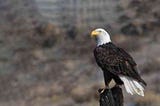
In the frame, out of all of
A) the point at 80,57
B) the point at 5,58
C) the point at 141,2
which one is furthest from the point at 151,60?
the point at 141,2

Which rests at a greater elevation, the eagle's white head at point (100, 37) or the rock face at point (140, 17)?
the rock face at point (140, 17)

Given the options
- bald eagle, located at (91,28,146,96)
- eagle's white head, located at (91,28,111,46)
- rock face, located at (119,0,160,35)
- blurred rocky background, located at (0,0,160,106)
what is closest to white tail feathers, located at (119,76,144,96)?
bald eagle, located at (91,28,146,96)

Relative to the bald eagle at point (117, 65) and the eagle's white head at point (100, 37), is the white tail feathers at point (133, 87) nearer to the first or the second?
the bald eagle at point (117, 65)

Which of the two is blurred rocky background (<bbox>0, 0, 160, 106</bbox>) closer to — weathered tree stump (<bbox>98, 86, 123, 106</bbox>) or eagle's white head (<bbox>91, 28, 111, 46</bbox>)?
eagle's white head (<bbox>91, 28, 111, 46</bbox>)

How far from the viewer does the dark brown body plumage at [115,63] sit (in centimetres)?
696

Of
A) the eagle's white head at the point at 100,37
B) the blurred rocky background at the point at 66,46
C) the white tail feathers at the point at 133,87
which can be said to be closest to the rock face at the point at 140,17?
the blurred rocky background at the point at 66,46

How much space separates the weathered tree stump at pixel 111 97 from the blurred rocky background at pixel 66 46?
12571 mm

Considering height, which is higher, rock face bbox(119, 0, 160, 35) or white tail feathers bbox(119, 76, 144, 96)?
rock face bbox(119, 0, 160, 35)

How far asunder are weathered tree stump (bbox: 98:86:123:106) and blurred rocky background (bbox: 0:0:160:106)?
41.2ft

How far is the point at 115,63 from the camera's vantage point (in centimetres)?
715

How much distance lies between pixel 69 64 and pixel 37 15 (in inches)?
549

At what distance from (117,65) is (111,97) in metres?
0.56

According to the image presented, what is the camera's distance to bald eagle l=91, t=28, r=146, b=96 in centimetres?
688

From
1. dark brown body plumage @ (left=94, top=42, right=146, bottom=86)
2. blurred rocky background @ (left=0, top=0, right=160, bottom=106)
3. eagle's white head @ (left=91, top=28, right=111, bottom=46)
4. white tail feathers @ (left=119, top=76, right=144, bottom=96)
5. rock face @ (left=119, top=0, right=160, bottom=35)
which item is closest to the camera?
white tail feathers @ (left=119, top=76, right=144, bottom=96)
